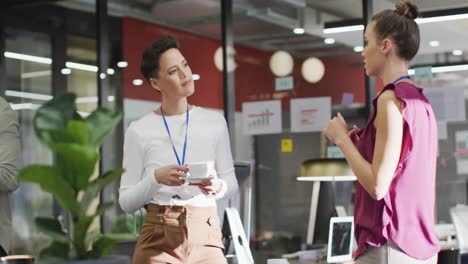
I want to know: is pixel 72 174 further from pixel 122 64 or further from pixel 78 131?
pixel 122 64

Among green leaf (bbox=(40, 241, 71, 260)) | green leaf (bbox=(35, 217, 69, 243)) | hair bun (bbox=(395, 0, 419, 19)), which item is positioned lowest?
green leaf (bbox=(40, 241, 71, 260))

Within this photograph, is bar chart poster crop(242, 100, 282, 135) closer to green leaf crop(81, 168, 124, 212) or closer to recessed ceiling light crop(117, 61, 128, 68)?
recessed ceiling light crop(117, 61, 128, 68)

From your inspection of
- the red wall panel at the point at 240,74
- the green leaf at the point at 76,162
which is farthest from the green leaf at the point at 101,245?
the red wall panel at the point at 240,74

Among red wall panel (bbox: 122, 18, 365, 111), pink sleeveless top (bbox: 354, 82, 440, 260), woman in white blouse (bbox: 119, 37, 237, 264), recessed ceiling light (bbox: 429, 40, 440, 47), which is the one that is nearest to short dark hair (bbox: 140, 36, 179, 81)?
woman in white blouse (bbox: 119, 37, 237, 264)

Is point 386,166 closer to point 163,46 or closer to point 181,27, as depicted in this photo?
point 163,46

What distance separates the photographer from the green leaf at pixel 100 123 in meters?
1.84

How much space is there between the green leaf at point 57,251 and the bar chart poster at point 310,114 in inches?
188

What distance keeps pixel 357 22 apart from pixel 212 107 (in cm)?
148

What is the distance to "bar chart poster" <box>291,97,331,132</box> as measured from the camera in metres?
6.51

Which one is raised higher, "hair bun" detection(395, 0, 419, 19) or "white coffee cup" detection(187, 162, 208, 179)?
"hair bun" detection(395, 0, 419, 19)

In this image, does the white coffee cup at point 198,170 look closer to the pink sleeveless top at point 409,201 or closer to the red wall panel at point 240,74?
the pink sleeveless top at point 409,201

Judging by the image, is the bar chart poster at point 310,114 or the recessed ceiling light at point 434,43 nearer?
the recessed ceiling light at point 434,43

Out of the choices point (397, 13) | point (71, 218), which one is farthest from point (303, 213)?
point (71, 218)

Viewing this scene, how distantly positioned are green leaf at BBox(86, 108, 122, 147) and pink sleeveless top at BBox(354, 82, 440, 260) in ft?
3.37
